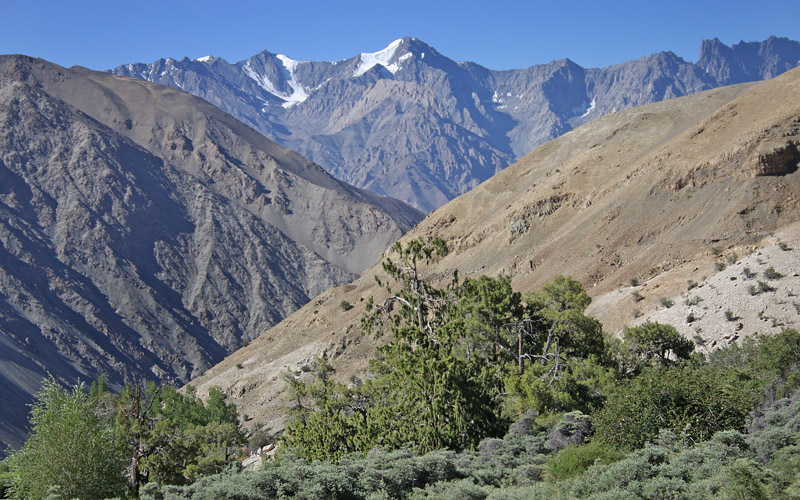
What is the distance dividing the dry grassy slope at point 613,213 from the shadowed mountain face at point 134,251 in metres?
51.5

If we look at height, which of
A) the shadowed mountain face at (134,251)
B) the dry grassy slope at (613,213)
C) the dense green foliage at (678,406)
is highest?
the shadowed mountain face at (134,251)

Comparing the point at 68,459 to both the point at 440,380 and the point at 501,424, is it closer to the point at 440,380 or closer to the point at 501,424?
the point at 440,380

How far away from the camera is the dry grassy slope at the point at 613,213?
47688 mm

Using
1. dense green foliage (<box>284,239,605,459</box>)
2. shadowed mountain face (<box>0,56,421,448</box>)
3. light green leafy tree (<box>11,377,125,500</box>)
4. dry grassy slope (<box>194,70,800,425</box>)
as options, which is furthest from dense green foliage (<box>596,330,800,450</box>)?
shadowed mountain face (<box>0,56,421,448</box>)

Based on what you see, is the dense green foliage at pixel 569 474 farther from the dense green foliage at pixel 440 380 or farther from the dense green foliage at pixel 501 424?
the dense green foliage at pixel 440 380

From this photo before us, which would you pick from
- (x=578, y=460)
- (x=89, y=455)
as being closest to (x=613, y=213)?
(x=578, y=460)

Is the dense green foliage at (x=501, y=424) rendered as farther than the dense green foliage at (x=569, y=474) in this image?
Yes

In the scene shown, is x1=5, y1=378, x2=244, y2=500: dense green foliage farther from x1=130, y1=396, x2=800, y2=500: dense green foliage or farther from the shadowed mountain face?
the shadowed mountain face

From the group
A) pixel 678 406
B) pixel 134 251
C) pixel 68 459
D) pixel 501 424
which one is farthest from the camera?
pixel 134 251

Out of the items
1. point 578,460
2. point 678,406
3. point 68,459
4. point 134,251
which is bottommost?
point 578,460

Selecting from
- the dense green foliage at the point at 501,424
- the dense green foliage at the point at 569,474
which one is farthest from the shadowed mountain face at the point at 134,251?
the dense green foliage at the point at 569,474

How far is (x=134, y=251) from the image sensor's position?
160500 mm

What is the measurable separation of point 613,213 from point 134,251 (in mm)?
130001

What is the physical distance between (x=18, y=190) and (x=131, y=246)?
29979mm
